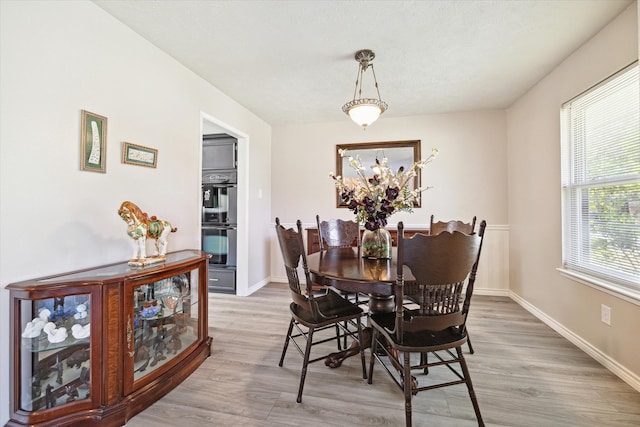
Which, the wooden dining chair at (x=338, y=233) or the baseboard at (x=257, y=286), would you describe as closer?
the wooden dining chair at (x=338, y=233)

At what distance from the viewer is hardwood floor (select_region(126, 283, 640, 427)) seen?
5.19 feet

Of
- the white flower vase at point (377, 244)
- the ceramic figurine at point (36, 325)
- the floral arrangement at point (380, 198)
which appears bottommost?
the ceramic figurine at point (36, 325)

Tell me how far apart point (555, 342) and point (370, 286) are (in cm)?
215

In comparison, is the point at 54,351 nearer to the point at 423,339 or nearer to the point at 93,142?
the point at 93,142

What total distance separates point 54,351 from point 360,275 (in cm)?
165

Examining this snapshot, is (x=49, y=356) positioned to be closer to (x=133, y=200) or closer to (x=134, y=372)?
(x=134, y=372)

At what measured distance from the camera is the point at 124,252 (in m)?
2.04

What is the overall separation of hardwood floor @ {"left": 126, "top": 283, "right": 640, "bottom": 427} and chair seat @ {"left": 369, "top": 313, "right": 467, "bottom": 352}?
0.45 m

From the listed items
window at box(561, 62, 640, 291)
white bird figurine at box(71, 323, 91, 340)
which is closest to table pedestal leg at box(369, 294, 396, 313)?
window at box(561, 62, 640, 291)

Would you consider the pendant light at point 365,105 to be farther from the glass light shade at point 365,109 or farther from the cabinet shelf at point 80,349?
the cabinet shelf at point 80,349

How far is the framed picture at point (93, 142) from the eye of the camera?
5.79 feet

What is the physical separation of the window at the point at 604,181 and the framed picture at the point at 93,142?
3.58 m

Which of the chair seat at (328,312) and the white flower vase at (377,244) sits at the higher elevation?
the white flower vase at (377,244)

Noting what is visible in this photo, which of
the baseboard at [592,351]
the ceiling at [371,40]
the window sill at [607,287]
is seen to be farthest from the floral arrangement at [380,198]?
the baseboard at [592,351]
